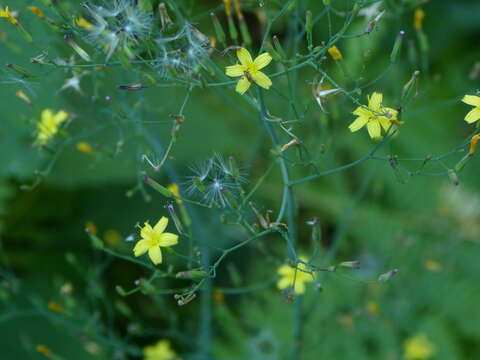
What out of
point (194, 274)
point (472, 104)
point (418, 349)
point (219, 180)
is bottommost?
point (194, 274)

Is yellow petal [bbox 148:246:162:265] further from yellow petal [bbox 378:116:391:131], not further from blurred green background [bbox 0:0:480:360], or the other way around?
blurred green background [bbox 0:0:480:360]

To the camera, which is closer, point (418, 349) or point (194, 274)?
point (194, 274)

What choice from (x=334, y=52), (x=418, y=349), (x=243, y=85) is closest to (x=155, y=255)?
(x=243, y=85)

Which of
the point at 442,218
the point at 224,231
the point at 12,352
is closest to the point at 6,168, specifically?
the point at 12,352

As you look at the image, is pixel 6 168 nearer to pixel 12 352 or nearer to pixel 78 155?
pixel 78 155

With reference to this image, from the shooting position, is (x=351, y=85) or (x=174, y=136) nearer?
(x=174, y=136)

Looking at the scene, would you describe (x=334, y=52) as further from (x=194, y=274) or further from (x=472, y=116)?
(x=194, y=274)

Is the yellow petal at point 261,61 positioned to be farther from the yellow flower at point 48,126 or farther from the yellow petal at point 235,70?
the yellow flower at point 48,126

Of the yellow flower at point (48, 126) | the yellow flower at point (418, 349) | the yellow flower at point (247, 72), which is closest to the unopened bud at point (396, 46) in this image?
the yellow flower at point (247, 72)
